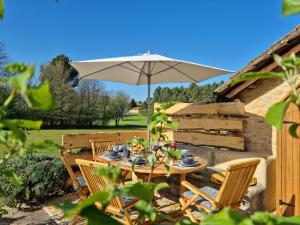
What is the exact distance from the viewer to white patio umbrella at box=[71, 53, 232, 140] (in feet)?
18.4

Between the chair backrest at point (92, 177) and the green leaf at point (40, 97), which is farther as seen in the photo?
the chair backrest at point (92, 177)

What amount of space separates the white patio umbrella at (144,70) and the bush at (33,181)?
6.45 ft

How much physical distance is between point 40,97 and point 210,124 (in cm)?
606

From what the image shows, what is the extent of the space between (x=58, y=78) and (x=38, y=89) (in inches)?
1355

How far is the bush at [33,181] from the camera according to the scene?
16.2 feet

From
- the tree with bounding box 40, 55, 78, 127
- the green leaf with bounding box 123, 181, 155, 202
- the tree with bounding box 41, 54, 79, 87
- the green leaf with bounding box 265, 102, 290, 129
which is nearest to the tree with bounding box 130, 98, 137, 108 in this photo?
the tree with bounding box 41, 54, 79, 87

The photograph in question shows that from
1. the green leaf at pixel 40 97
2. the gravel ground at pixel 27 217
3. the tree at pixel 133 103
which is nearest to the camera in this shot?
the green leaf at pixel 40 97

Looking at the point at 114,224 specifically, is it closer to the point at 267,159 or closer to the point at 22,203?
the point at 267,159

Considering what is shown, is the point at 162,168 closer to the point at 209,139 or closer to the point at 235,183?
the point at 235,183

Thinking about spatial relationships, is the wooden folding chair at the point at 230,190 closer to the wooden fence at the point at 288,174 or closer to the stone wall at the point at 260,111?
the wooden fence at the point at 288,174

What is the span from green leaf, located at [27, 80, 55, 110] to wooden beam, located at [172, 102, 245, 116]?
5796 millimetres

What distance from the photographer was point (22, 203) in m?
5.27

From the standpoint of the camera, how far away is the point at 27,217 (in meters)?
4.76

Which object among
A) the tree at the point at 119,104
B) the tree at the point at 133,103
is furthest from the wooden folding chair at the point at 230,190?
the tree at the point at 133,103
